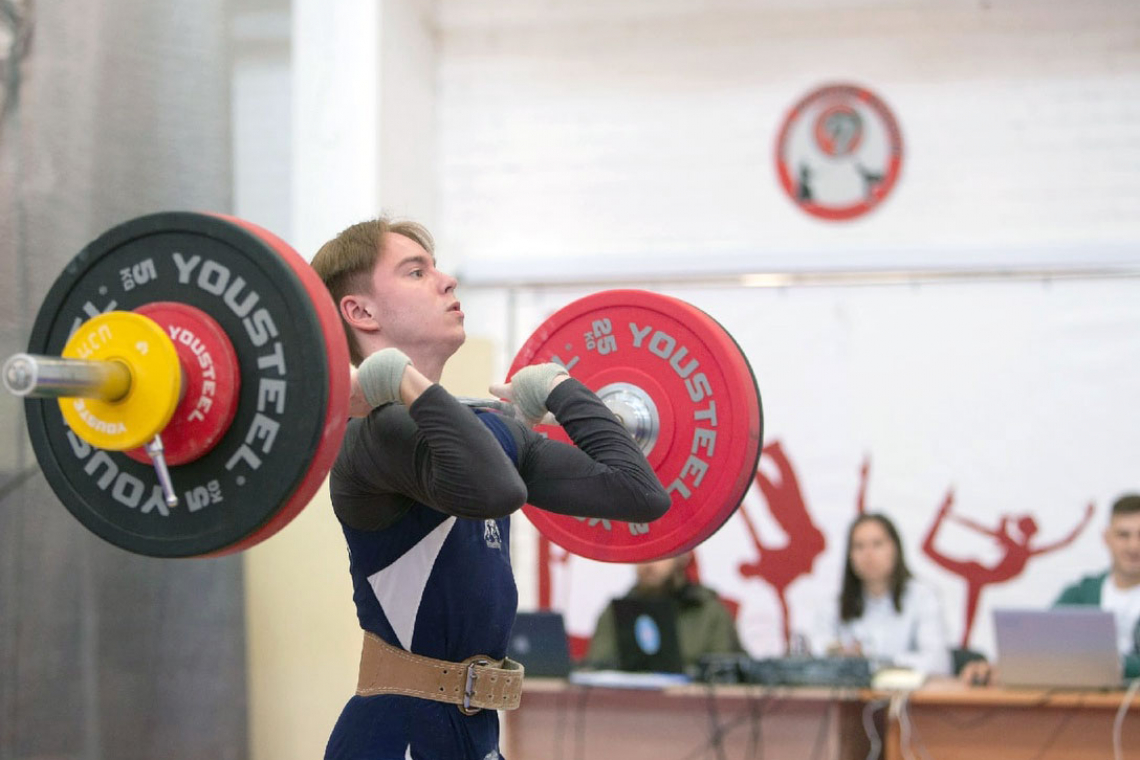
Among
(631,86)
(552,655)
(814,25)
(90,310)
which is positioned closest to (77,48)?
(90,310)

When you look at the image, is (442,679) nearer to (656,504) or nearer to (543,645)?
(656,504)

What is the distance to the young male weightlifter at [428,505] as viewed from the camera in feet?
5.61

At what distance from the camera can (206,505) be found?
148 cm

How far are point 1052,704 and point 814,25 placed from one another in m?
2.94

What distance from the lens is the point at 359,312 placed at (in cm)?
198

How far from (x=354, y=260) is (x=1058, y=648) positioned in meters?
2.94

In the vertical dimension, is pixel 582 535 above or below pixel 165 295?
below

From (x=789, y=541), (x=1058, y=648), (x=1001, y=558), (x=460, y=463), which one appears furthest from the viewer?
(x=789, y=541)

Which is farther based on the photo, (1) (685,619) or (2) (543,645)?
(1) (685,619)

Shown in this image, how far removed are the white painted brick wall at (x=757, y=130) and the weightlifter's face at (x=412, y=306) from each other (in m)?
3.46

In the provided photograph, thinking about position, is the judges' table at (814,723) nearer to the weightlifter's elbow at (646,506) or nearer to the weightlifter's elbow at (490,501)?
the weightlifter's elbow at (646,506)

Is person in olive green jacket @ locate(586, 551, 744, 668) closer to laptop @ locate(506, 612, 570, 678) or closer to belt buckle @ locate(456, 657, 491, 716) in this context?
laptop @ locate(506, 612, 570, 678)

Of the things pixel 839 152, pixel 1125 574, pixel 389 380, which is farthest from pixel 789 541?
pixel 389 380

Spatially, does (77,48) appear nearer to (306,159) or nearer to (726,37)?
(306,159)
